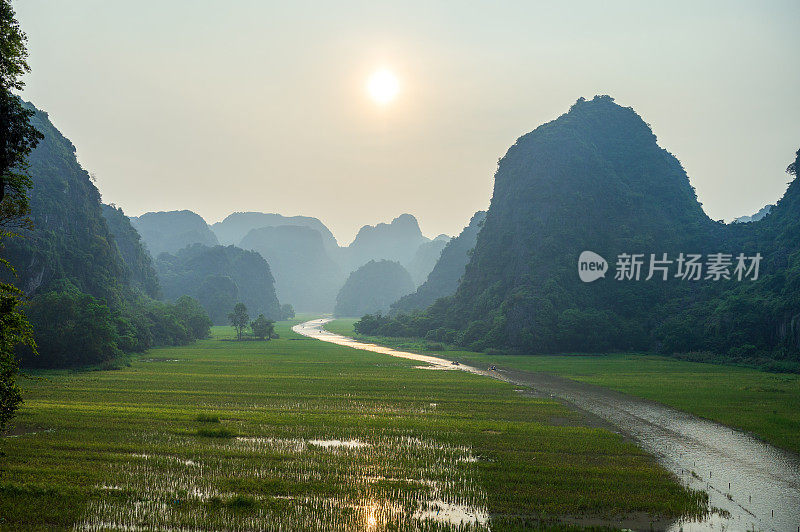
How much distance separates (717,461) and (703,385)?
20.6 m

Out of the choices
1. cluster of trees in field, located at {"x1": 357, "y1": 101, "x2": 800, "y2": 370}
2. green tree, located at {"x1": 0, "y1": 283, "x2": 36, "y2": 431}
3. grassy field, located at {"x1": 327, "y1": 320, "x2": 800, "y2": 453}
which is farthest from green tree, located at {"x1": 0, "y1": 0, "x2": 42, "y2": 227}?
cluster of trees in field, located at {"x1": 357, "y1": 101, "x2": 800, "y2": 370}

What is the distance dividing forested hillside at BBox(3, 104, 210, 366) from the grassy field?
41774mm

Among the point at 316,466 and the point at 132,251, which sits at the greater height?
the point at 132,251

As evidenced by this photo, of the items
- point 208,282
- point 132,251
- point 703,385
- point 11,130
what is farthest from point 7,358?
point 208,282

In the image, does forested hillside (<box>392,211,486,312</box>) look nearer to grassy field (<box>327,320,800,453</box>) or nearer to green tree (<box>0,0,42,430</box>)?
grassy field (<box>327,320,800,453</box>)

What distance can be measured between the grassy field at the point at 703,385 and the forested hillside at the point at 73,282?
137ft

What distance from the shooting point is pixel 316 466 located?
16.2 metres

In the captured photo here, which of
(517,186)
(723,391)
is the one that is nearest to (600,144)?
(517,186)

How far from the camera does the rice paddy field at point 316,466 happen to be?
12.6 m

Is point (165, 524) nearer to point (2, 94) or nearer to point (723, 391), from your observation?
point (2, 94)

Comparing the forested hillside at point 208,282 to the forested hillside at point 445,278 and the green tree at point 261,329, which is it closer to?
the forested hillside at point 445,278

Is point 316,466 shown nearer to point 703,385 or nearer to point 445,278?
point 703,385

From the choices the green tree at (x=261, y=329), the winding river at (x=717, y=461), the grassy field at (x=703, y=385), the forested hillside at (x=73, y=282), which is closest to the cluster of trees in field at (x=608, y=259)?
the grassy field at (x=703, y=385)

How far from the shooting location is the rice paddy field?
41.4ft
